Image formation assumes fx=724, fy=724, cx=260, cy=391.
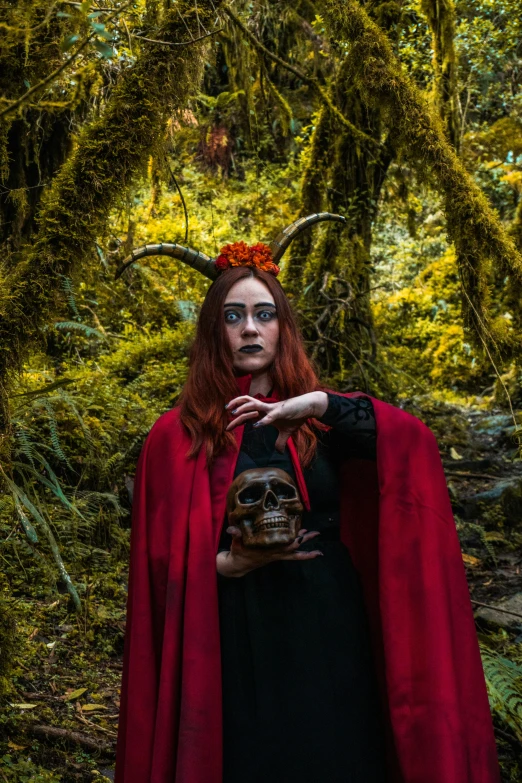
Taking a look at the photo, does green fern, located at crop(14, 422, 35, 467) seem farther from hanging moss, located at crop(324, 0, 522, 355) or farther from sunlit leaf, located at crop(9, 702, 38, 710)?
hanging moss, located at crop(324, 0, 522, 355)

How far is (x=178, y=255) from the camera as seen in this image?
9.66ft

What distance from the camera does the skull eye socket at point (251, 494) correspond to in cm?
214

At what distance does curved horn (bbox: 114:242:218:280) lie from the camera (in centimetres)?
285

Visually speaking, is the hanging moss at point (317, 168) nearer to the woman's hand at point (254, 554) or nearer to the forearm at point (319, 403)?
the forearm at point (319, 403)

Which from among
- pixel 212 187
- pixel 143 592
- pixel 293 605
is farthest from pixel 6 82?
pixel 212 187

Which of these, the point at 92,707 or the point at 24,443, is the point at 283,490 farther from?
the point at 92,707

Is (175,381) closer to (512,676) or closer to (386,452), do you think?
(512,676)

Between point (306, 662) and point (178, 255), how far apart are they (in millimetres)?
1628

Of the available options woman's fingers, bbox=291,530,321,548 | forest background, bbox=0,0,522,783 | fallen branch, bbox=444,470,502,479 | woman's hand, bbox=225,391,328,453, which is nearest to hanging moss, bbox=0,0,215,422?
forest background, bbox=0,0,522,783

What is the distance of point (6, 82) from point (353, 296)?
3.98 meters

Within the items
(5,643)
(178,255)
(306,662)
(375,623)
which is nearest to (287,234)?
(178,255)

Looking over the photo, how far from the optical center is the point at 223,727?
2.29 m

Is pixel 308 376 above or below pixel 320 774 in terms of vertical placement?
above

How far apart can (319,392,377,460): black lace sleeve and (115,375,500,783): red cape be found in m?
0.04
